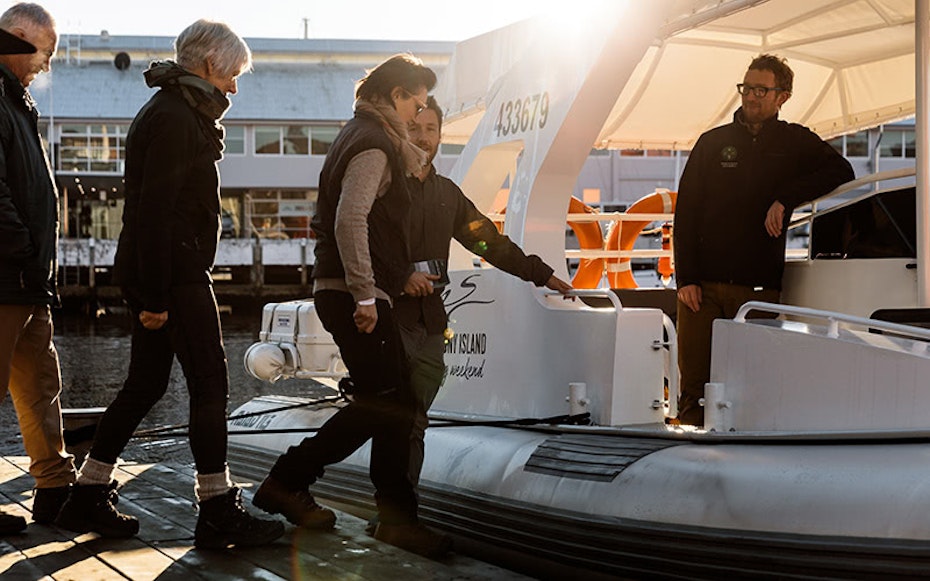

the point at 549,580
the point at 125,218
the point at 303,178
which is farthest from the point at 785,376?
the point at 303,178

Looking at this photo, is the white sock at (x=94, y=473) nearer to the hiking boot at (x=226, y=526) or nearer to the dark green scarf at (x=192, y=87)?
the hiking boot at (x=226, y=526)

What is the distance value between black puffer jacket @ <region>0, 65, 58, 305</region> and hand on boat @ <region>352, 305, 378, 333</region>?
1.24 metres

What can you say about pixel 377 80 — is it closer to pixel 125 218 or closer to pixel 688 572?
pixel 125 218

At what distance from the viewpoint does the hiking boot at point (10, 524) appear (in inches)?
193

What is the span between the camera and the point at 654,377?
18.7ft

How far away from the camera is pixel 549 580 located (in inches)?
200

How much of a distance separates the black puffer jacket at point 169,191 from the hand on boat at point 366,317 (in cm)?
58

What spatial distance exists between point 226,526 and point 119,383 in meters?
14.8

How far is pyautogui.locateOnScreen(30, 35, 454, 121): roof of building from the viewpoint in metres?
55.9

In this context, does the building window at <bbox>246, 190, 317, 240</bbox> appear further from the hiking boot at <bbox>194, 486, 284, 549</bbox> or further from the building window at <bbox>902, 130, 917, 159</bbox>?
the hiking boot at <bbox>194, 486, 284, 549</bbox>

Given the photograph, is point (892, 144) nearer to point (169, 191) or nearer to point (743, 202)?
point (743, 202)

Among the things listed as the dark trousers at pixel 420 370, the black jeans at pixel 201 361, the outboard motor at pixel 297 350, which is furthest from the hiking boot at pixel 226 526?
the outboard motor at pixel 297 350

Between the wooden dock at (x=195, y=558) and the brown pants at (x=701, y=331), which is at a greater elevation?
the brown pants at (x=701, y=331)

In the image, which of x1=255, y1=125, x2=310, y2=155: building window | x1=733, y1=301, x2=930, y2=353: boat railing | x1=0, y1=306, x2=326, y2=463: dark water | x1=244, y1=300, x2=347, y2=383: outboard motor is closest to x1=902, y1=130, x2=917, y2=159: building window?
x1=255, y1=125, x2=310, y2=155: building window
